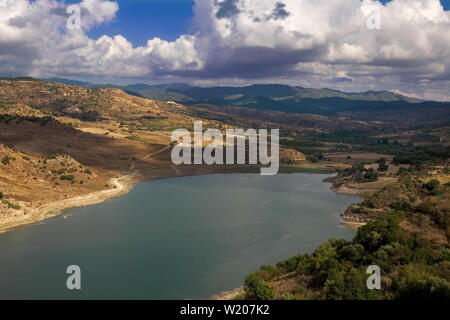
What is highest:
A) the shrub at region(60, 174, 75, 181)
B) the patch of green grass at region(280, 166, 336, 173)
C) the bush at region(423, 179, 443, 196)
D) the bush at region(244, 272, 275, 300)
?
the shrub at region(60, 174, 75, 181)

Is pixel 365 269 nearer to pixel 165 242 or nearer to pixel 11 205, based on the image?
pixel 165 242

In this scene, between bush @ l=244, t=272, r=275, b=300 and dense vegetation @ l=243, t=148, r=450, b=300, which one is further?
bush @ l=244, t=272, r=275, b=300

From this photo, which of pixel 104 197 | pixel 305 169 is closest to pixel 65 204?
pixel 104 197

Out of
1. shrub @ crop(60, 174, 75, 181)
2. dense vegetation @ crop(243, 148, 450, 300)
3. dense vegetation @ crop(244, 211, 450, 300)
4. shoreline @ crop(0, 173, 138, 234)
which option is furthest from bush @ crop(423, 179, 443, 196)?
shrub @ crop(60, 174, 75, 181)

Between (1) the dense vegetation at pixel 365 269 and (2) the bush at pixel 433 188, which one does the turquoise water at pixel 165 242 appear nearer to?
(1) the dense vegetation at pixel 365 269

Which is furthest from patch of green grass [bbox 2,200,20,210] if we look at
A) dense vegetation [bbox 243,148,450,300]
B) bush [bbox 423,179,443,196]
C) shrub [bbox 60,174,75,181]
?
bush [bbox 423,179,443,196]

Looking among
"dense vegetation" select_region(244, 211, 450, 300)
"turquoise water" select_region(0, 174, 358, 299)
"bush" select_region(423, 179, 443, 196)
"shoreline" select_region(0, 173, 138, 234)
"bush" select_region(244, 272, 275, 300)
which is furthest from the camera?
"bush" select_region(423, 179, 443, 196)

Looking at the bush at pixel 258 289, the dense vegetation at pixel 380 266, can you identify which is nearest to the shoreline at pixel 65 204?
the dense vegetation at pixel 380 266

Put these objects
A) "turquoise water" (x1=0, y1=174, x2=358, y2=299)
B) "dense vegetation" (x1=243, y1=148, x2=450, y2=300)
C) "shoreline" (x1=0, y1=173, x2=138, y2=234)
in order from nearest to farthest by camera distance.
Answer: "dense vegetation" (x1=243, y1=148, x2=450, y2=300) → "turquoise water" (x1=0, y1=174, x2=358, y2=299) → "shoreline" (x1=0, y1=173, x2=138, y2=234)

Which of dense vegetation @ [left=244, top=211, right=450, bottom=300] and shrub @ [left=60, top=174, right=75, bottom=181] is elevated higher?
shrub @ [left=60, top=174, right=75, bottom=181]

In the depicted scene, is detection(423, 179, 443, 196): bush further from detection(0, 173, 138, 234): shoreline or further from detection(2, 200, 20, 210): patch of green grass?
detection(2, 200, 20, 210): patch of green grass
